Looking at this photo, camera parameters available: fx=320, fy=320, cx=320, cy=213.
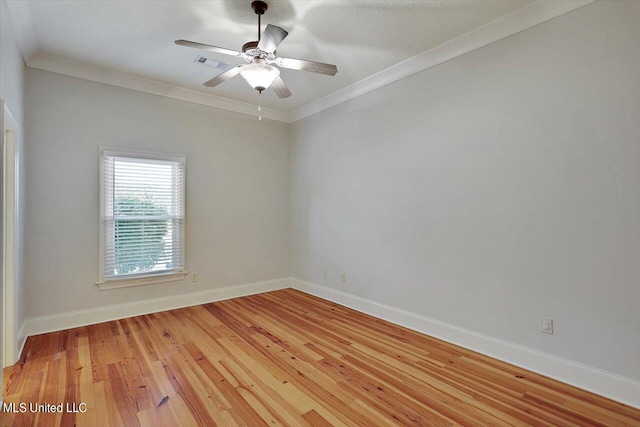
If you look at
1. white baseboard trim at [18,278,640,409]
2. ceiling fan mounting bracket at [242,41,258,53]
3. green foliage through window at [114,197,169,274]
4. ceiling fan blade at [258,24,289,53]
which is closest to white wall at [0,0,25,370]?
white baseboard trim at [18,278,640,409]

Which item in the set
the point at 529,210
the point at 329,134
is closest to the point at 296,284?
the point at 329,134

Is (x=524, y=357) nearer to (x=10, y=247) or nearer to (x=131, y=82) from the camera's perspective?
(x=10, y=247)

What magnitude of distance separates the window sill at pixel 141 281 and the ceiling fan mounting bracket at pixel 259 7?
329cm

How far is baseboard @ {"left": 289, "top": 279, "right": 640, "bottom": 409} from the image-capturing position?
222 cm

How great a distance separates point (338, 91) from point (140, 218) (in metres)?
3.09

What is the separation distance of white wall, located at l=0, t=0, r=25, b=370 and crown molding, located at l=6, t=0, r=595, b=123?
0.46 feet

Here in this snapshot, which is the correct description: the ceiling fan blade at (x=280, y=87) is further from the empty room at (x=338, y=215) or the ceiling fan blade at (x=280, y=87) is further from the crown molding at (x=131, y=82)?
the crown molding at (x=131, y=82)

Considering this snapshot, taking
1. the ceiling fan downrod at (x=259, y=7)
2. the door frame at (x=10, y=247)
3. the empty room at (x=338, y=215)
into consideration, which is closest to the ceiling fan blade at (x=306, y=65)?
the empty room at (x=338, y=215)

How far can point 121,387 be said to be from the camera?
94.1 inches

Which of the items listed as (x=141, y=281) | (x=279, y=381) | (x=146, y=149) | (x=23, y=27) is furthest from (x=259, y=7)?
(x=141, y=281)

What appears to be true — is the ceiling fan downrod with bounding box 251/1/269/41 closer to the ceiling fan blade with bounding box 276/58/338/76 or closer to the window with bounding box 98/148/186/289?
the ceiling fan blade with bounding box 276/58/338/76

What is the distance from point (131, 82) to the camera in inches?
155

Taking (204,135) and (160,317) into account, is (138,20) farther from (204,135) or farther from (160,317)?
(160,317)

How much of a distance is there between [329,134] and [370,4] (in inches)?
87.6
